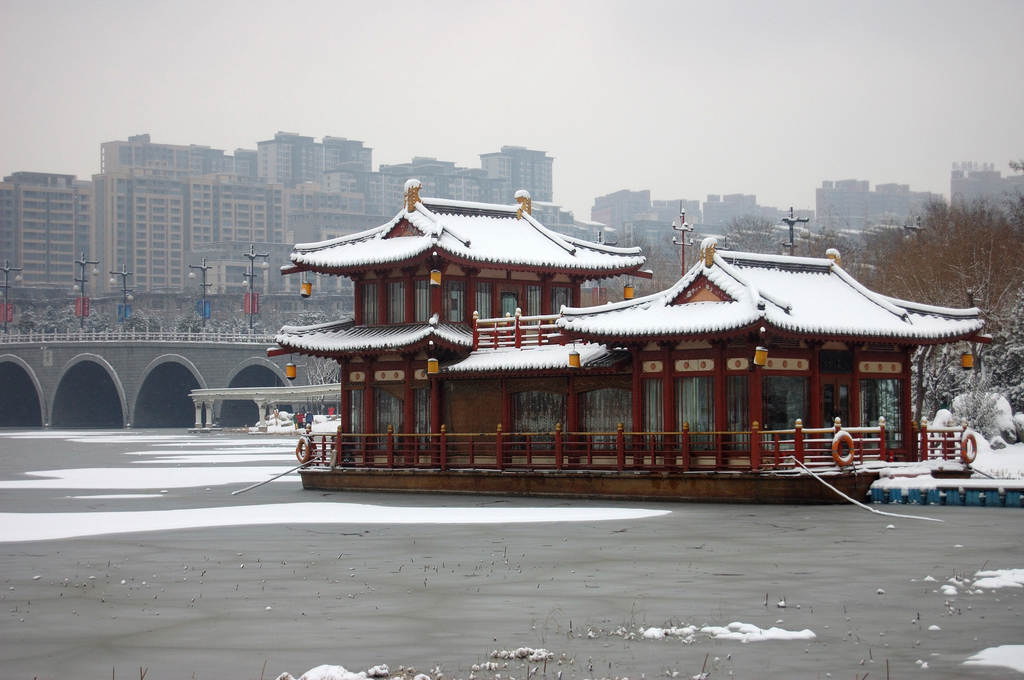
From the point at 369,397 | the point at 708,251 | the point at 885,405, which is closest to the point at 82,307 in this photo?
the point at 369,397

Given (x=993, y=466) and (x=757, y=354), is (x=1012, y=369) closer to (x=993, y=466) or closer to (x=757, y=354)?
(x=993, y=466)

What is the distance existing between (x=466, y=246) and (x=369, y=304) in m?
3.89

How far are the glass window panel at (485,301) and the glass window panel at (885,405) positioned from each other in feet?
34.1

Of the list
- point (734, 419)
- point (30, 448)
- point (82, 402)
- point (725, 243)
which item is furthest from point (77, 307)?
point (734, 419)

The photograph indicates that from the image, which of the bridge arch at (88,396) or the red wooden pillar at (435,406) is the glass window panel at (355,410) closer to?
the red wooden pillar at (435,406)

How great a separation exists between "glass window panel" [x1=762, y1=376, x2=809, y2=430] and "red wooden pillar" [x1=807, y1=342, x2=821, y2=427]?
5.1 inches

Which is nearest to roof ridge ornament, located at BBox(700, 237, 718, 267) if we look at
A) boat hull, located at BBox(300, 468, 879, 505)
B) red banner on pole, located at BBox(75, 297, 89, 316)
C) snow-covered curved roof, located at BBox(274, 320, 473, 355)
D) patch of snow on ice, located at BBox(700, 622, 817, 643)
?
boat hull, located at BBox(300, 468, 879, 505)

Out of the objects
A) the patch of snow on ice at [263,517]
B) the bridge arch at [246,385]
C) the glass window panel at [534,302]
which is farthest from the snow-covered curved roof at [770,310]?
the bridge arch at [246,385]

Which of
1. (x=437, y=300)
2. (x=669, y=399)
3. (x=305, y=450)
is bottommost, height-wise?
(x=305, y=450)

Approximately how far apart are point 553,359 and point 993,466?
574 inches

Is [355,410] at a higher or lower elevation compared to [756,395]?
lower

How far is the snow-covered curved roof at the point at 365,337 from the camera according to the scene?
105 feet

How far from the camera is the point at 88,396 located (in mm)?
105875

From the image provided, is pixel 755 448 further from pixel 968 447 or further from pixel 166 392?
pixel 166 392
